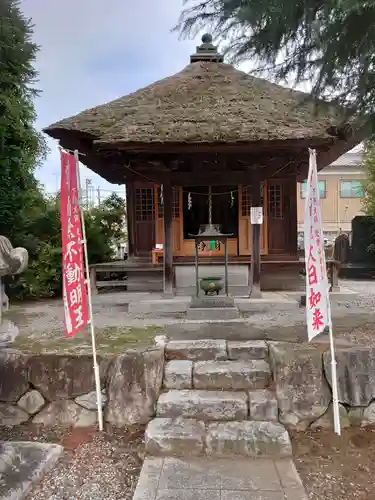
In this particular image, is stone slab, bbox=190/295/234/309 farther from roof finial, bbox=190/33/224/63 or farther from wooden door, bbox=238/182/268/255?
roof finial, bbox=190/33/224/63

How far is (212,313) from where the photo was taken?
5953 millimetres

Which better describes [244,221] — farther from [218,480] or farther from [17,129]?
[218,480]

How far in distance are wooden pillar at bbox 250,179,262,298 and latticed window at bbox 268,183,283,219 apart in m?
1.48

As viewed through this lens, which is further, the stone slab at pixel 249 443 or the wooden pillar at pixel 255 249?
the wooden pillar at pixel 255 249

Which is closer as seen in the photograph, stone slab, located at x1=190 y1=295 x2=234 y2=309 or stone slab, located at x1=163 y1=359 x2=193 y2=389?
stone slab, located at x1=163 y1=359 x2=193 y2=389

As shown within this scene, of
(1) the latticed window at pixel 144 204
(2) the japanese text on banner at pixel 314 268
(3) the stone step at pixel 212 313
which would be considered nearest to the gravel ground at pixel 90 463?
(2) the japanese text on banner at pixel 314 268

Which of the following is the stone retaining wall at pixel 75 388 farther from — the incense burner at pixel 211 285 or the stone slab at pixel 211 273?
the stone slab at pixel 211 273

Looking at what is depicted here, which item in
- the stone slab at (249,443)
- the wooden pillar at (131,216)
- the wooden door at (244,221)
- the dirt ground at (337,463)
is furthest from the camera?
the wooden pillar at (131,216)

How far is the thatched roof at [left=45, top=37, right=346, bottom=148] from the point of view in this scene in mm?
6254

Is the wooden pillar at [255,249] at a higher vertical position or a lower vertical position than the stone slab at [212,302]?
higher

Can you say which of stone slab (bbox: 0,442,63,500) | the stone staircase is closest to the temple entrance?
the stone staircase

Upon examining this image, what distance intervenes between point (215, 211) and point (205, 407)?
585 cm

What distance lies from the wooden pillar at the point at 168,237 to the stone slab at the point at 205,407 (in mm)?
3674

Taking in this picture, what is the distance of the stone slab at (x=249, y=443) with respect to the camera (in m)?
3.32
